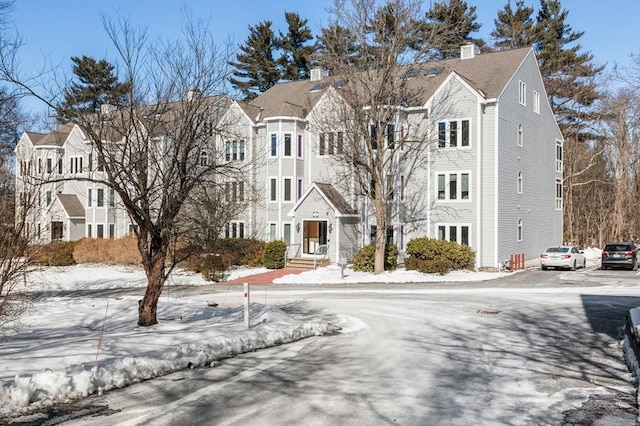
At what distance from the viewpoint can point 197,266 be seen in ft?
108

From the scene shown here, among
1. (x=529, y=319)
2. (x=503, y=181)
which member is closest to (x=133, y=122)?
(x=529, y=319)

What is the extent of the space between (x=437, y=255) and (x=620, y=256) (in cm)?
1092

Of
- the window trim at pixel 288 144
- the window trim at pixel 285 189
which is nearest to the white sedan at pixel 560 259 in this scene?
the window trim at pixel 285 189

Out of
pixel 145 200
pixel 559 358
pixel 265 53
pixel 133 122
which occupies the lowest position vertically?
pixel 559 358

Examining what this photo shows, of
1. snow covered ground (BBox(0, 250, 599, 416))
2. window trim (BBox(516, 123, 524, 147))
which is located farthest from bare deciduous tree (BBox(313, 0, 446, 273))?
snow covered ground (BBox(0, 250, 599, 416))

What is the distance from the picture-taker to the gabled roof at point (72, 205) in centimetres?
4967

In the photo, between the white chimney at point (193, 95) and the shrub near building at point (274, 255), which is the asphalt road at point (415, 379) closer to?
the white chimney at point (193, 95)

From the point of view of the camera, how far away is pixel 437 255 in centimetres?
3050

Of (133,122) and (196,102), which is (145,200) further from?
(196,102)

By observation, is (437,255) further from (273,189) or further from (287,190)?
(273,189)

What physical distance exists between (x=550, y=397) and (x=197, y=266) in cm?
2671

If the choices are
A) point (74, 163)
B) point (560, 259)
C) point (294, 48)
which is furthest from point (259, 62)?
point (560, 259)

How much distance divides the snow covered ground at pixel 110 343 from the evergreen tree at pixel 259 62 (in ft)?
144

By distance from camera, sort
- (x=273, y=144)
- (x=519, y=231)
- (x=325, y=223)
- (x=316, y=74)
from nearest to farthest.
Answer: (x=519, y=231) → (x=325, y=223) → (x=273, y=144) → (x=316, y=74)
